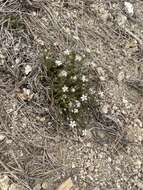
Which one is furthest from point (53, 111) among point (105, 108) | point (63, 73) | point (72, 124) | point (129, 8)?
point (129, 8)

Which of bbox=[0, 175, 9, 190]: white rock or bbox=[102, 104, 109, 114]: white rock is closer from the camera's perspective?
bbox=[0, 175, 9, 190]: white rock

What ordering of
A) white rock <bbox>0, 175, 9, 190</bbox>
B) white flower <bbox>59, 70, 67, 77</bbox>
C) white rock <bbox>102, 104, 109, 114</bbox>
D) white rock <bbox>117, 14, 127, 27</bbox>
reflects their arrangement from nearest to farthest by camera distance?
1. white rock <bbox>0, 175, 9, 190</bbox>
2. white flower <bbox>59, 70, 67, 77</bbox>
3. white rock <bbox>102, 104, 109, 114</bbox>
4. white rock <bbox>117, 14, 127, 27</bbox>

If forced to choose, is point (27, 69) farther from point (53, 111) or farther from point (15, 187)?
point (15, 187)

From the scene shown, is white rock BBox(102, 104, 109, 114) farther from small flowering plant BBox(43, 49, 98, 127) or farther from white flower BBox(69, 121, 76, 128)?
white flower BBox(69, 121, 76, 128)

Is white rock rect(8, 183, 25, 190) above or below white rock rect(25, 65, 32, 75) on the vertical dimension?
below

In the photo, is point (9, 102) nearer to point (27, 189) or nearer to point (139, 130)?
point (27, 189)

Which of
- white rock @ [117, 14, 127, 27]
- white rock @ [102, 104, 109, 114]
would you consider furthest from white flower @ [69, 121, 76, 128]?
white rock @ [117, 14, 127, 27]

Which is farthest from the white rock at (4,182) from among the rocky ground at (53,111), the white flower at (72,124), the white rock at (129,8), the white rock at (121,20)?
the white rock at (129,8)
